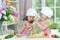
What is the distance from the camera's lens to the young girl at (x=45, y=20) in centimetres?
141

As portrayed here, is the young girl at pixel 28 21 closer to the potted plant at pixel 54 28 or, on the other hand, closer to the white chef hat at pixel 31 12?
the white chef hat at pixel 31 12

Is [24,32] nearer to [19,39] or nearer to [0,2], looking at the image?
[19,39]

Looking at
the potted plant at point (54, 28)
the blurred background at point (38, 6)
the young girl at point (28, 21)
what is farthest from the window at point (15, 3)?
the potted plant at point (54, 28)

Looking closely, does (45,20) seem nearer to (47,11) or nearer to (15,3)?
(47,11)

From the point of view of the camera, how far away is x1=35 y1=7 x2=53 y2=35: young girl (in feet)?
4.62

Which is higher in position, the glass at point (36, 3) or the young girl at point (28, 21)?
the glass at point (36, 3)

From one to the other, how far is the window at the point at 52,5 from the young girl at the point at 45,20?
29 mm

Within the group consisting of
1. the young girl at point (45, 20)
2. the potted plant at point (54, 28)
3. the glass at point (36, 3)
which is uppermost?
the glass at point (36, 3)

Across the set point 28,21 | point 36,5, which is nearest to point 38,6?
point 36,5

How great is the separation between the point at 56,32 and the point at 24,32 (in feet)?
0.77

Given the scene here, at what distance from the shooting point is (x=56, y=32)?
1.42 metres

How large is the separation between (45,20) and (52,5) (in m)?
0.12

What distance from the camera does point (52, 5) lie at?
1.41m

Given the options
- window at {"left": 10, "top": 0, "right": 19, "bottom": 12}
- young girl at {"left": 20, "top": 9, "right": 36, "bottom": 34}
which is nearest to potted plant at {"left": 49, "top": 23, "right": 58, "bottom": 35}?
young girl at {"left": 20, "top": 9, "right": 36, "bottom": 34}
